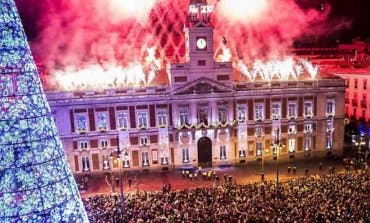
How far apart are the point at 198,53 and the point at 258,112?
10.9 m

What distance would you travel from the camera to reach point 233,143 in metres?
52.9

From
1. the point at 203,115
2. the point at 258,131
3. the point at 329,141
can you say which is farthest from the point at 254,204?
the point at 329,141

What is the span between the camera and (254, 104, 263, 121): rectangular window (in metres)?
53.1

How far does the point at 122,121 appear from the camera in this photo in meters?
50.8

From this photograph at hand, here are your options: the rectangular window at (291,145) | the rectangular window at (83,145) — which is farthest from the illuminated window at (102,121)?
the rectangular window at (291,145)

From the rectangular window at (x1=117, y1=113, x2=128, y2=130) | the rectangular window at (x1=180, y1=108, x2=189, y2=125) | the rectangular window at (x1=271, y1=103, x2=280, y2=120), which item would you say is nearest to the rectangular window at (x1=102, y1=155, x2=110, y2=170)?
the rectangular window at (x1=117, y1=113, x2=128, y2=130)

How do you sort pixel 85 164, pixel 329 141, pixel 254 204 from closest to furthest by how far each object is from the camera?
pixel 254 204 → pixel 85 164 → pixel 329 141

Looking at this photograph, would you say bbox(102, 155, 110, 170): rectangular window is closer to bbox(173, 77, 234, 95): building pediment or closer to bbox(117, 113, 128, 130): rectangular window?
bbox(117, 113, 128, 130): rectangular window

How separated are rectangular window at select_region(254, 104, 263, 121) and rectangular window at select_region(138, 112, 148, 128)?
1399 cm

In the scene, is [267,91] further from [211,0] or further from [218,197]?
[218,197]

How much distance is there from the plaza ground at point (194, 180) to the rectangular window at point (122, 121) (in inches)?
223

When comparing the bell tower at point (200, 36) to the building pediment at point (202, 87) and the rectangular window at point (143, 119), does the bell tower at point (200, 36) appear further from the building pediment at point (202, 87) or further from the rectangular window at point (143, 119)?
the rectangular window at point (143, 119)

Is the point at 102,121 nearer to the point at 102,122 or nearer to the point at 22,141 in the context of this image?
the point at 102,122

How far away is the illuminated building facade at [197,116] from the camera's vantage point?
50250mm
